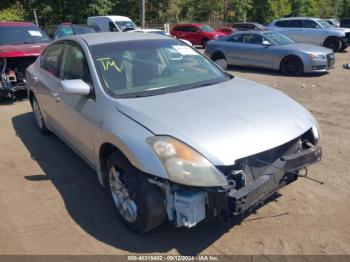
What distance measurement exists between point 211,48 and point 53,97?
999 centimetres

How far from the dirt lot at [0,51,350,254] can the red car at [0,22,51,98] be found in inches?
128

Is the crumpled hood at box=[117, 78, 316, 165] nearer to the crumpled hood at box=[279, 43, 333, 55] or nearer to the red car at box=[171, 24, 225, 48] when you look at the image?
the crumpled hood at box=[279, 43, 333, 55]

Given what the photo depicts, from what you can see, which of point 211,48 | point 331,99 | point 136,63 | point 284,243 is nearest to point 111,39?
point 136,63

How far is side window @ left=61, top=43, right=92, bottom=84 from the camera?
4055 millimetres

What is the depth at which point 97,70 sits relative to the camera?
387 cm

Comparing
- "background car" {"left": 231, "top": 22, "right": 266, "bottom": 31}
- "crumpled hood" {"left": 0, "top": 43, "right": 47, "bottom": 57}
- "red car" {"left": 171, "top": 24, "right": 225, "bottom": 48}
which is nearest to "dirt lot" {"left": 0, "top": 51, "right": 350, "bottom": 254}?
"crumpled hood" {"left": 0, "top": 43, "right": 47, "bottom": 57}

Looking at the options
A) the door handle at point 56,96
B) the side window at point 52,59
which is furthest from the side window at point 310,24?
the door handle at point 56,96

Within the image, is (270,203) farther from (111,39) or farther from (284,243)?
(111,39)

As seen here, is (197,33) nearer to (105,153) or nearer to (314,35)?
(314,35)

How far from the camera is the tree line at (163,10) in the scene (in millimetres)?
30391

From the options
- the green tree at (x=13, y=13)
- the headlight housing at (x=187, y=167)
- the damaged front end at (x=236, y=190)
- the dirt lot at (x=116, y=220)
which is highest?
the green tree at (x=13, y=13)

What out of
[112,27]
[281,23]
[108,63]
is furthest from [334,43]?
[108,63]

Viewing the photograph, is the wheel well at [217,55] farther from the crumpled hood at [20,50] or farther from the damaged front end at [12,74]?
the damaged front end at [12,74]

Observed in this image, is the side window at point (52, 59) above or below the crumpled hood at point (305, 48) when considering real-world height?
above
